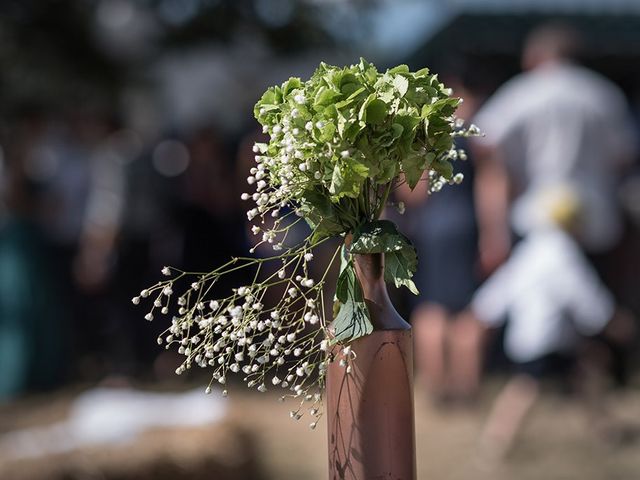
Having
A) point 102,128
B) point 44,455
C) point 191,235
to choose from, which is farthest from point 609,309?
point 102,128

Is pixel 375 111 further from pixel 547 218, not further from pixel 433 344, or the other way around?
pixel 433 344

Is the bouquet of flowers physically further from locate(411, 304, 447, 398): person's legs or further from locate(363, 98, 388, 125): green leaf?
locate(411, 304, 447, 398): person's legs

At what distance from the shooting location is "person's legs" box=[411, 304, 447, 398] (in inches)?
236

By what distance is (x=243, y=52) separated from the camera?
11.2m

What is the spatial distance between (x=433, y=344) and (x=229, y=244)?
1.89 m

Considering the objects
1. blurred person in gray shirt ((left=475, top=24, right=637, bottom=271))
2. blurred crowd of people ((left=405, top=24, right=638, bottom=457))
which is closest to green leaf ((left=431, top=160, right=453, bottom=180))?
blurred crowd of people ((left=405, top=24, right=638, bottom=457))

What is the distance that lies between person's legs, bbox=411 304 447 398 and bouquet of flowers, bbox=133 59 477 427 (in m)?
4.26

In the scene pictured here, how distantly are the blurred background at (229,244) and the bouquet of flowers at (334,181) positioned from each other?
2081 millimetres

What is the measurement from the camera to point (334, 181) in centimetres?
165

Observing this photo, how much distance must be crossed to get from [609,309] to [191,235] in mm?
3129

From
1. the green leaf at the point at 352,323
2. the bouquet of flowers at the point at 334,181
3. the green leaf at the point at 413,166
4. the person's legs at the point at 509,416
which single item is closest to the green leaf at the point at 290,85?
the bouquet of flowers at the point at 334,181

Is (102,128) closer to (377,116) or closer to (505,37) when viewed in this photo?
(505,37)

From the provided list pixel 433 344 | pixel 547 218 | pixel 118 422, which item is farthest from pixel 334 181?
pixel 433 344

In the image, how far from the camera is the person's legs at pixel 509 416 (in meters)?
4.95
